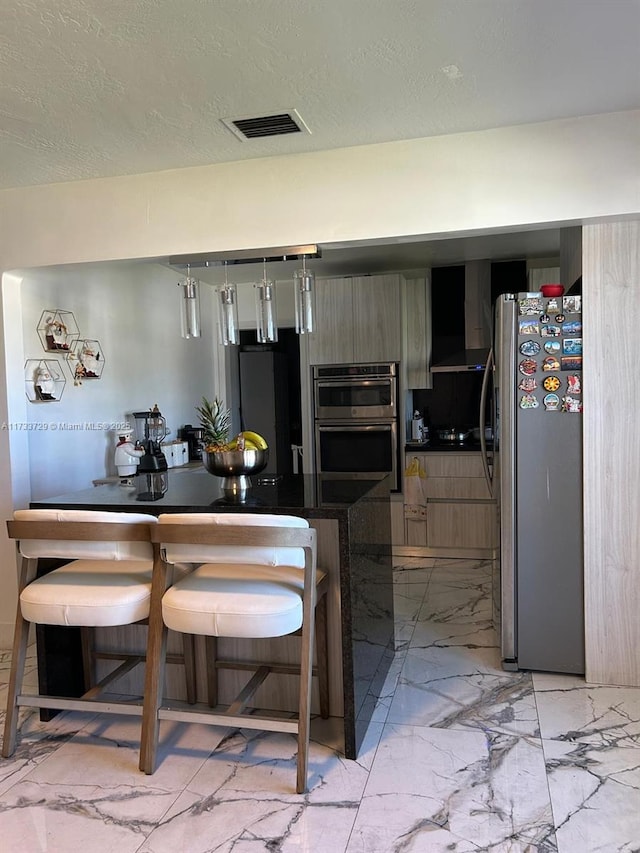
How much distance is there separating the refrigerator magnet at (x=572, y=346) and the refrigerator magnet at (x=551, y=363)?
5 centimetres

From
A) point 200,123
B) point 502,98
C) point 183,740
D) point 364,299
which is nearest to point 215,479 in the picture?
point 183,740

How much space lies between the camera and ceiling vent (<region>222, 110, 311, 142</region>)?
251 cm

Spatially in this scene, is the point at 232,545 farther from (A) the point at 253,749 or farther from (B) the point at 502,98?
(B) the point at 502,98

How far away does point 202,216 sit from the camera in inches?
119

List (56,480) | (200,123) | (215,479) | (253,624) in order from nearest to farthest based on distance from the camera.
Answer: (253,624) → (200,123) → (215,479) → (56,480)

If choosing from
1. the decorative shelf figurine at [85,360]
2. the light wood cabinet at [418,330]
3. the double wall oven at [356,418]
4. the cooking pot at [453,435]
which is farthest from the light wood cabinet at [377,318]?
the decorative shelf figurine at [85,360]

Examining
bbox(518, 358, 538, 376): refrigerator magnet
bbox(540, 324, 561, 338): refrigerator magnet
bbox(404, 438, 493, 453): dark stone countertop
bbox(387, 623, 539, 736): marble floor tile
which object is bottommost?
bbox(387, 623, 539, 736): marble floor tile

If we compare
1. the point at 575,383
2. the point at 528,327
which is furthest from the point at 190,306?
the point at 575,383

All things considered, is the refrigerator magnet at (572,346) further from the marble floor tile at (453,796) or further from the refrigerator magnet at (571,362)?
the marble floor tile at (453,796)

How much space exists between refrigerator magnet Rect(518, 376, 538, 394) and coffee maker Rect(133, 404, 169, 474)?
2.41m

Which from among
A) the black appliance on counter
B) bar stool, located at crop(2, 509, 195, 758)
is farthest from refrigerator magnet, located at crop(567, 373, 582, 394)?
the black appliance on counter

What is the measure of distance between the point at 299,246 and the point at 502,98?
1.04 meters

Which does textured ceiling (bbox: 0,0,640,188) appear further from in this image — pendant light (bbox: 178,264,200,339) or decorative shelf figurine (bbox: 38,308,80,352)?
decorative shelf figurine (bbox: 38,308,80,352)

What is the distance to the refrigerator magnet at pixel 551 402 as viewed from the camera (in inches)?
111
